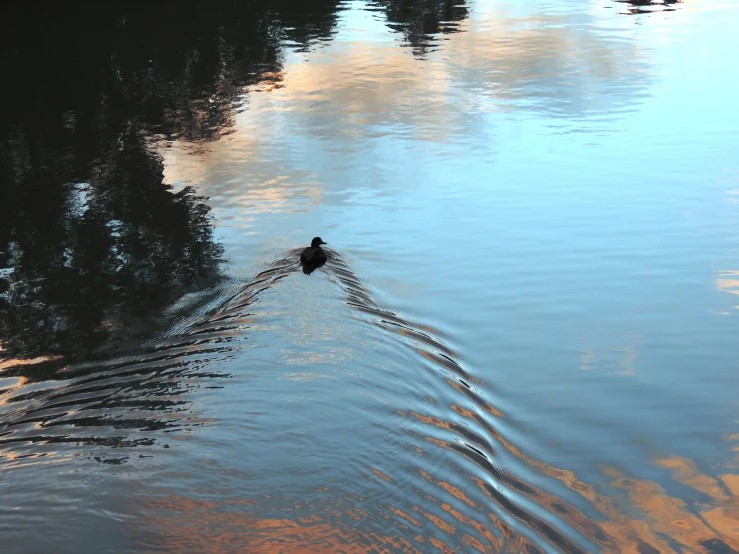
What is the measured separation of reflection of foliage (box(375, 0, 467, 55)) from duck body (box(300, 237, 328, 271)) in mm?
14698

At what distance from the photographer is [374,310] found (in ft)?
33.6

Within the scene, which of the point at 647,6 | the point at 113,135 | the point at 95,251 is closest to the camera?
the point at 95,251

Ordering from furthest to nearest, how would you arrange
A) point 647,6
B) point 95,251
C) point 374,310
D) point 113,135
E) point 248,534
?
point 647,6 → point 113,135 → point 95,251 → point 374,310 → point 248,534

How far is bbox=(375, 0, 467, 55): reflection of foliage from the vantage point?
27.2 m

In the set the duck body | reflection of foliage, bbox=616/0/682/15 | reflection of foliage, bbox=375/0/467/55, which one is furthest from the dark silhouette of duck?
reflection of foliage, bbox=616/0/682/15

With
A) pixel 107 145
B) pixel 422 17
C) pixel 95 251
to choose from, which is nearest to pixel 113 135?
pixel 107 145

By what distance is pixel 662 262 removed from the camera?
1164 cm

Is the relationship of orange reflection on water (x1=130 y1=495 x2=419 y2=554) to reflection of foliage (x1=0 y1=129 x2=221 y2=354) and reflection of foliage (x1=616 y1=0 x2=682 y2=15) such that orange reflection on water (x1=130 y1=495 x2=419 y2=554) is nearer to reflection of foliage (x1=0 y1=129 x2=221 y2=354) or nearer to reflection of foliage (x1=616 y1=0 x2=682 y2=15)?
reflection of foliage (x1=0 y1=129 x2=221 y2=354)

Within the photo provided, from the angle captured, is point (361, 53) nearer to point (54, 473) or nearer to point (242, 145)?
point (242, 145)

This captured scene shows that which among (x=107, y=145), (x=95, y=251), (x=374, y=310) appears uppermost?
(x=107, y=145)

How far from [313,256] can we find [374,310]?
1743 millimetres

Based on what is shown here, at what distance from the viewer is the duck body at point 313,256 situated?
11.5m

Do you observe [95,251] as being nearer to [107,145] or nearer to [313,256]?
[313,256]

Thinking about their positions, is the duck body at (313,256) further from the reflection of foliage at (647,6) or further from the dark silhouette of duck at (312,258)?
the reflection of foliage at (647,6)
